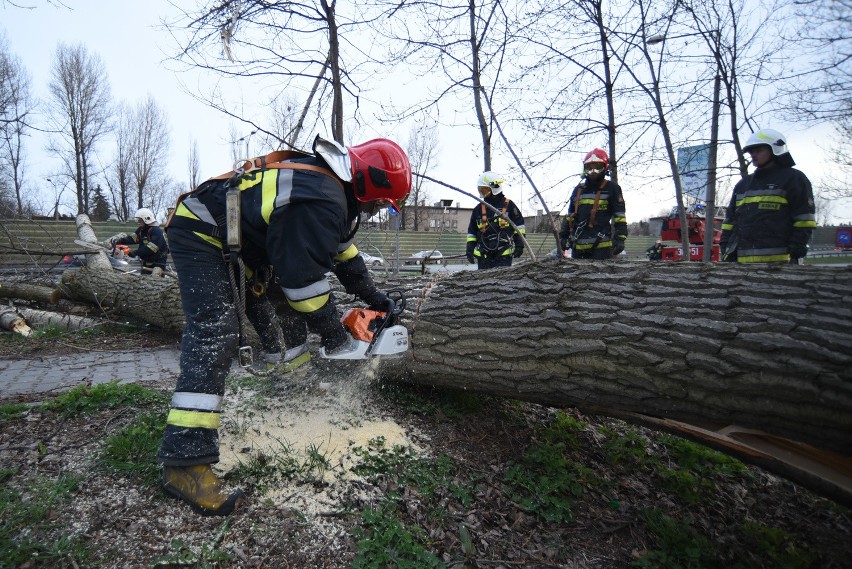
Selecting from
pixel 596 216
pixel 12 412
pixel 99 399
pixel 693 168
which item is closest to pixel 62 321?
pixel 12 412

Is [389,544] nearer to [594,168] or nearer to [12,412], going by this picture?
[12,412]

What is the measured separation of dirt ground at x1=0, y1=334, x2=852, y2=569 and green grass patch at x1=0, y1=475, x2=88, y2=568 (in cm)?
2

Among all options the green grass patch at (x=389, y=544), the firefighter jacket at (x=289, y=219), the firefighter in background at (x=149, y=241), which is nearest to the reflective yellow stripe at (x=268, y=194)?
the firefighter jacket at (x=289, y=219)

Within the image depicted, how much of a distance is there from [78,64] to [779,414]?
3525 cm

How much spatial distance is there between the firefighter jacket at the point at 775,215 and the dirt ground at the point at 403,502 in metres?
2.37

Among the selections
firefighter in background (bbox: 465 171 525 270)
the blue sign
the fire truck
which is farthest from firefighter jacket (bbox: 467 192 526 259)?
the fire truck

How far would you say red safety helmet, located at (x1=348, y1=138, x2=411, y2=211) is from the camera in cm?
258

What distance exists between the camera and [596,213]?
576 cm

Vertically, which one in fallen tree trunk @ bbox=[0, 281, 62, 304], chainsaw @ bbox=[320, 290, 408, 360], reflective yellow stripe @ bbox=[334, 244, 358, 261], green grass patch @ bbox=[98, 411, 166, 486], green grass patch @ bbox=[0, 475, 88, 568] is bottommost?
green grass patch @ bbox=[0, 475, 88, 568]

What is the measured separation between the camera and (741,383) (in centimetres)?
204

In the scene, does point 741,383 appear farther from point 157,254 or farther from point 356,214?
point 157,254

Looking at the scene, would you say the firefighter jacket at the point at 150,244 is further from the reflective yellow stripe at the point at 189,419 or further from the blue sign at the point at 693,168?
the blue sign at the point at 693,168

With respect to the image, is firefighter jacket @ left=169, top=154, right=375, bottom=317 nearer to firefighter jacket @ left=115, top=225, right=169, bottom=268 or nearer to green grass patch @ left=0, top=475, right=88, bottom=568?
green grass patch @ left=0, top=475, right=88, bottom=568

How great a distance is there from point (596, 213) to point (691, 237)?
10.0 metres
